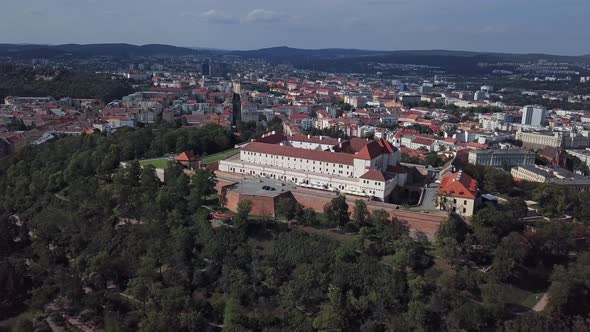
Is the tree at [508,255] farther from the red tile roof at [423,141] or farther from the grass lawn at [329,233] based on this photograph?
the red tile roof at [423,141]

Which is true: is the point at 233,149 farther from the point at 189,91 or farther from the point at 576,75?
the point at 576,75

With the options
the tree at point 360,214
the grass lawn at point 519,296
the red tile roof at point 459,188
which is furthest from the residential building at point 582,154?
the tree at point 360,214

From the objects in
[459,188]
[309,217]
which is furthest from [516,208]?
[309,217]

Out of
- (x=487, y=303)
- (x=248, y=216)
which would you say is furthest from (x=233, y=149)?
(x=487, y=303)

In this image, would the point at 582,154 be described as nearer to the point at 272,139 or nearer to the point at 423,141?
the point at 423,141

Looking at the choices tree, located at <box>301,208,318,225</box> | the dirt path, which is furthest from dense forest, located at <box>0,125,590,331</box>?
the dirt path

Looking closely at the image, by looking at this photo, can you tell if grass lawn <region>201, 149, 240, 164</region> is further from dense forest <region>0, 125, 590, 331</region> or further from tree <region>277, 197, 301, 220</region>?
tree <region>277, 197, 301, 220</region>
